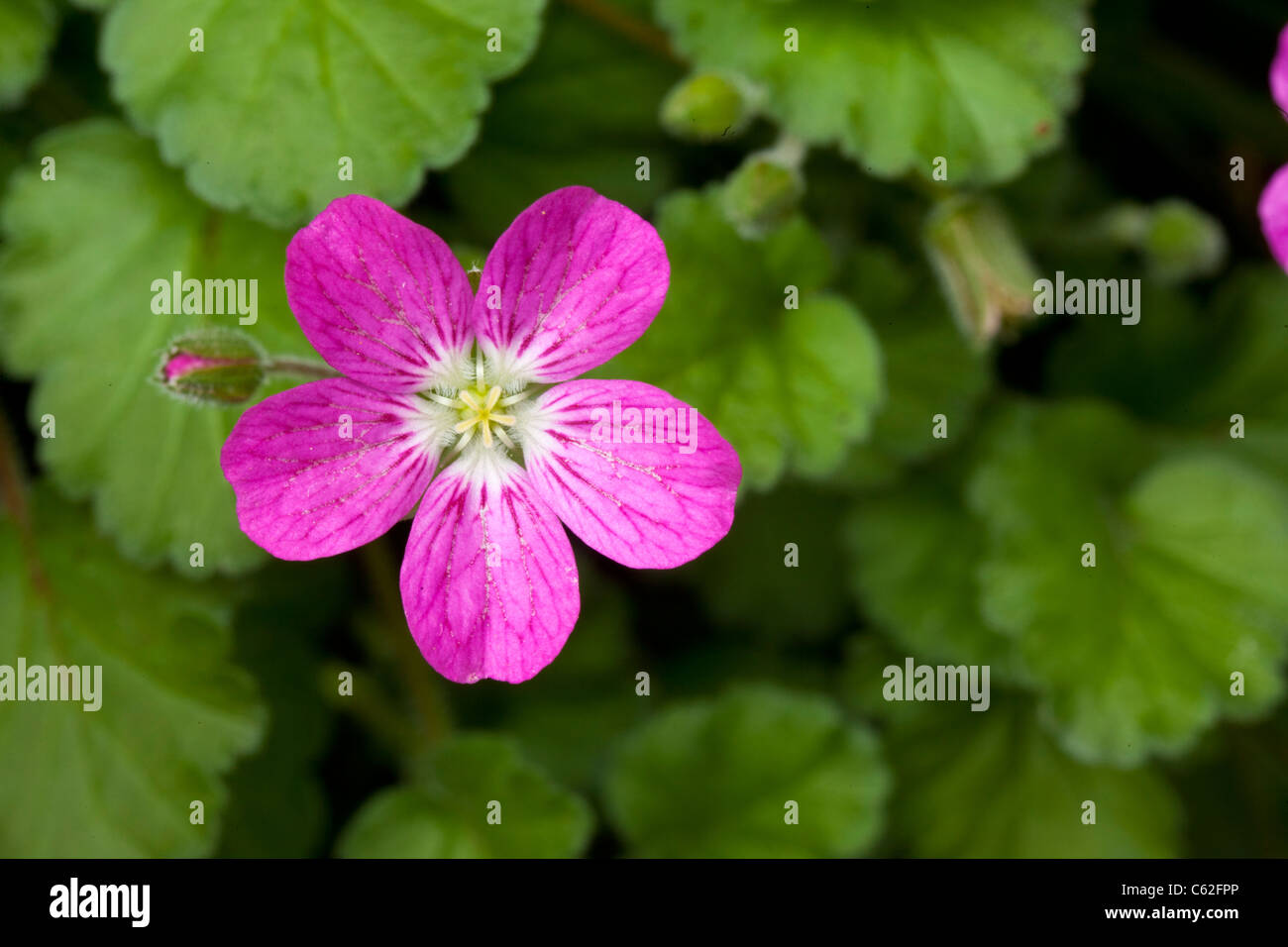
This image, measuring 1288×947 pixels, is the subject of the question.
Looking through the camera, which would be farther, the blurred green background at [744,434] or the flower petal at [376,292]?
the blurred green background at [744,434]

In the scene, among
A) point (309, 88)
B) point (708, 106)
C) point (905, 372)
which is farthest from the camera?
point (905, 372)

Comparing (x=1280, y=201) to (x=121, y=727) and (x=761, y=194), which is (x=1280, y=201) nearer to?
(x=761, y=194)

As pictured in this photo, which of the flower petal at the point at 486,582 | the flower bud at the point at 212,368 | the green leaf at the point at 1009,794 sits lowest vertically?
the green leaf at the point at 1009,794

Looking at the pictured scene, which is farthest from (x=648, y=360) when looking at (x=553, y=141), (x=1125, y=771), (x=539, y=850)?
(x=1125, y=771)

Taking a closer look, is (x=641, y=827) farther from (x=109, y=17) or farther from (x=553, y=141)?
(x=109, y=17)

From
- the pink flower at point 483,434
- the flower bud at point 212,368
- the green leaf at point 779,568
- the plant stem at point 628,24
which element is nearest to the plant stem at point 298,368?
the flower bud at point 212,368

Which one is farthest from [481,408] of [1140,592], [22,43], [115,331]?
[1140,592]

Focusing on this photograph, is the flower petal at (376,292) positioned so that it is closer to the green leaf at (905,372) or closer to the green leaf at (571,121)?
the green leaf at (571,121)
